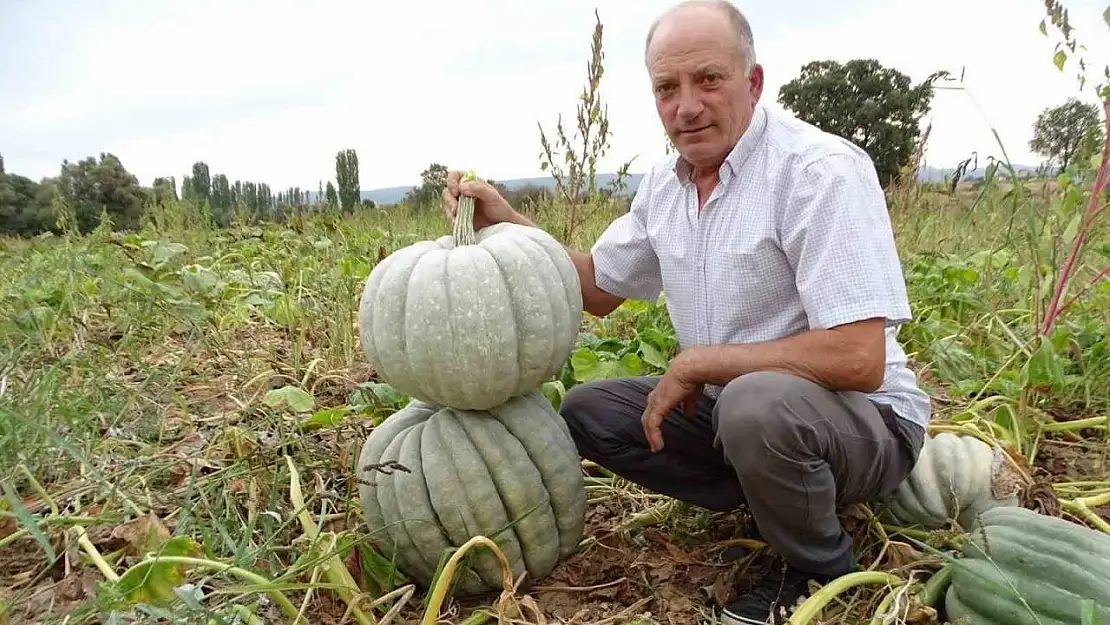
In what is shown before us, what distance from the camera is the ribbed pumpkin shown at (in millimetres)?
2154

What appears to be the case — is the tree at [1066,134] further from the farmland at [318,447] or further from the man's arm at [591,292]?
the man's arm at [591,292]

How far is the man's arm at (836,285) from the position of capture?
1911mm

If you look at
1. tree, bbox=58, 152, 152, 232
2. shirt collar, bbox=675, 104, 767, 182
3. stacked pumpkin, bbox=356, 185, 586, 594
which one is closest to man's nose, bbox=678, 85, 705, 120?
shirt collar, bbox=675, 104, 767, 182

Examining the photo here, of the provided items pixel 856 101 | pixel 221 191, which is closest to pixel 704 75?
pixel 221 191

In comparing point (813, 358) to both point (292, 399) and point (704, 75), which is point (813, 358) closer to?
point (704, 75)

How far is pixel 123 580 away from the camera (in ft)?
4.80

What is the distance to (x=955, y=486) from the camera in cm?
216

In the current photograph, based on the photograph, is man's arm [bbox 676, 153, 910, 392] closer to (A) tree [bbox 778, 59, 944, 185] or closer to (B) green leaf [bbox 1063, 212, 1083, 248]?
(B) green leaf [bbox 1063, 212, 1083, 248]

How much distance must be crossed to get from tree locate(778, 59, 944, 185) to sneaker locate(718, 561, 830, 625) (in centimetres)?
1863

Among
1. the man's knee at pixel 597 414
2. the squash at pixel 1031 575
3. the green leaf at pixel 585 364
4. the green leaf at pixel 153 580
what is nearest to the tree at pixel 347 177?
the green leaf at pixel 585 364

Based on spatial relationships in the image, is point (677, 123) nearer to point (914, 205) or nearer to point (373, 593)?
point (373, 593)

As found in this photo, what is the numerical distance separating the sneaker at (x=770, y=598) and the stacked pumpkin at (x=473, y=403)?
460 mm

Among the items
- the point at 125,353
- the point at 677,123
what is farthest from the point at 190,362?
the point at 677,123

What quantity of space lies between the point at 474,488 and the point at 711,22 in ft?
4.41
